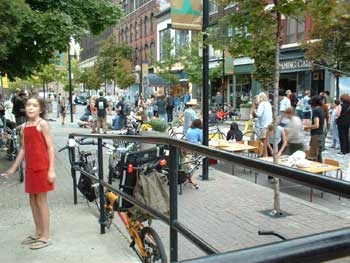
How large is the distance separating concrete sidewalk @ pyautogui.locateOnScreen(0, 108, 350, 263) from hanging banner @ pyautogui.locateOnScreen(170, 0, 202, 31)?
429 cm

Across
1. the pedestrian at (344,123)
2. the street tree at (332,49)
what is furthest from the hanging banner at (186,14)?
the street tree at (332,49)

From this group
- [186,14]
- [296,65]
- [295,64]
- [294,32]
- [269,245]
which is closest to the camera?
[269,245]

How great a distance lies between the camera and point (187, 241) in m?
3.03

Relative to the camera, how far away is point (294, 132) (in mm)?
9227

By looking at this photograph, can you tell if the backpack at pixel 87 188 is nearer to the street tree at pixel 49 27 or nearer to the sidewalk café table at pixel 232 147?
the street tree at pixel 49 27

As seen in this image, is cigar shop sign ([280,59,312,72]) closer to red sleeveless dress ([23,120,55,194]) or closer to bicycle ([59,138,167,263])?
bicycle ([59,138,167,263])

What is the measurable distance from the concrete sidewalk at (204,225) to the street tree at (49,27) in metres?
4.75

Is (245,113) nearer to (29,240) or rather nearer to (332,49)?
(332,49)

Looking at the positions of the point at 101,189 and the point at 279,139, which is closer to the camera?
the point at 101,189

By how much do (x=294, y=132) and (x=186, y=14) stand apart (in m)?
3.05

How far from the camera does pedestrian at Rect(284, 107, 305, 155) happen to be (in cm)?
921

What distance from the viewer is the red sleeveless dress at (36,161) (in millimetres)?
5051

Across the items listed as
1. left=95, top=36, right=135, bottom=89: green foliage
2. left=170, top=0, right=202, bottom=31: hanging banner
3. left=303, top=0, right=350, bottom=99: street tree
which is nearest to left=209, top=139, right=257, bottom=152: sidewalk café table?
left=170, top=0, right=202, bottom=31: hanging banner

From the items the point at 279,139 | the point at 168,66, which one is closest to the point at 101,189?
the point at 279,139
